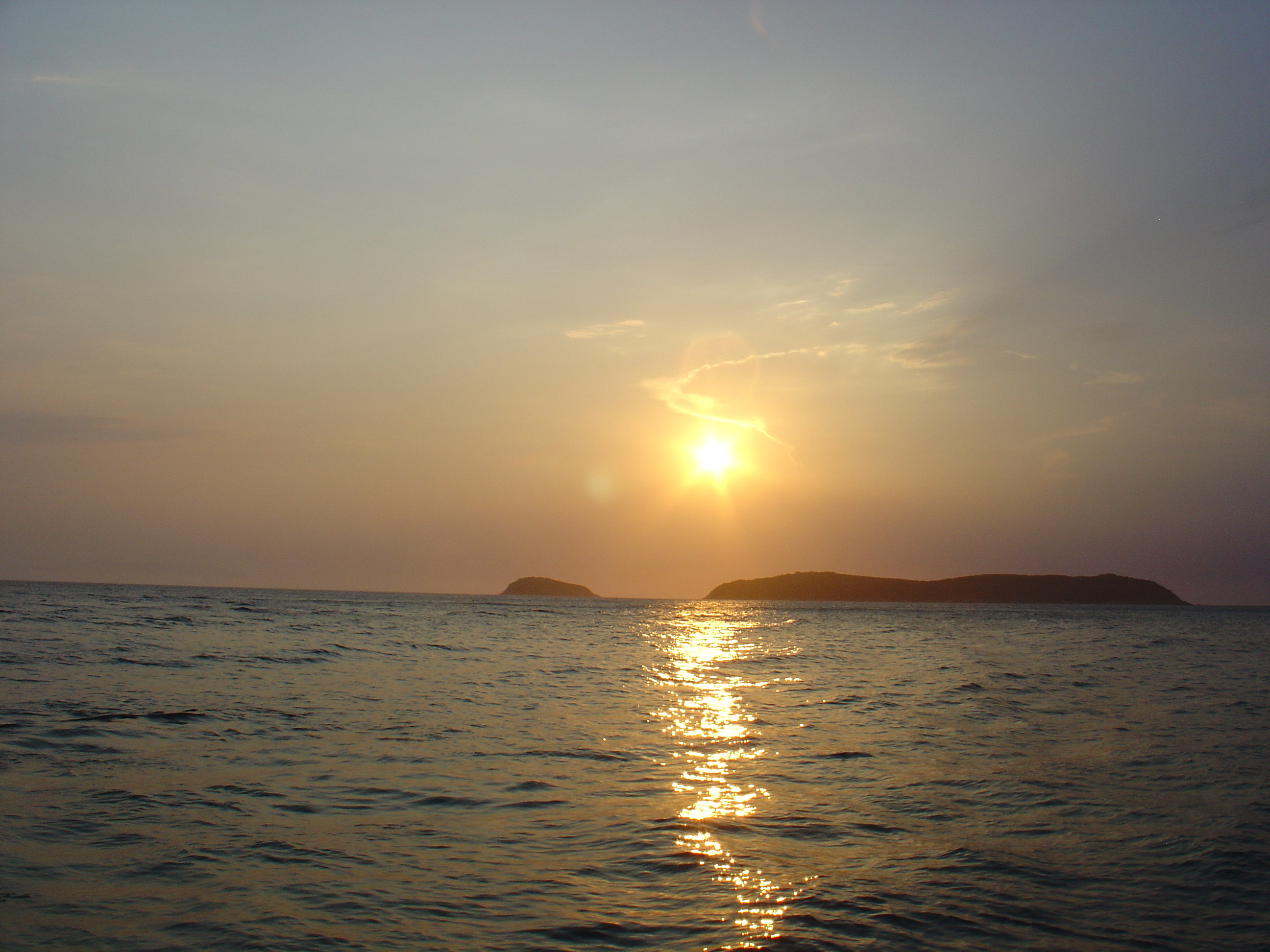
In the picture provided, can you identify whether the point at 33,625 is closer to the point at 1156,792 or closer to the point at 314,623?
the point at 314,623

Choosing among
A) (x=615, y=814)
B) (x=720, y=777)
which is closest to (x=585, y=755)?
(x=720, y=777)

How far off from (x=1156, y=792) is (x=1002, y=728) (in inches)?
251

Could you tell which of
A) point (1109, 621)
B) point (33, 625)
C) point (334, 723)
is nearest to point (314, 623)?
point (33, 625)

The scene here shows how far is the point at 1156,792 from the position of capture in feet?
44.5

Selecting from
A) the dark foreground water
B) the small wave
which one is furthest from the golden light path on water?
the small wave

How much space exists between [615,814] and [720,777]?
300cm

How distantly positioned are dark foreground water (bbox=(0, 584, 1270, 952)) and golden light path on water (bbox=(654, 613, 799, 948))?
0.22ft

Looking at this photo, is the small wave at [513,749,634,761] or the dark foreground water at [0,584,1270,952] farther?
the small wave at [513,749,634,761]

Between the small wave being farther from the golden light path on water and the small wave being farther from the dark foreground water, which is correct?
the golden light path on water

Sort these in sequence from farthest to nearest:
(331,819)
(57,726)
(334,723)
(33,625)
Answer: (33,625), (334,723), (57,726), (331,819)

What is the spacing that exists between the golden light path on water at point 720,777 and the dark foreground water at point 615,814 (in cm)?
7

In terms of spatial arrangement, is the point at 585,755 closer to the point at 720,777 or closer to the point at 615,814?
the point at 720,777

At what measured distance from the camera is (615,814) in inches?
455

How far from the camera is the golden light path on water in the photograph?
8.43 meters
